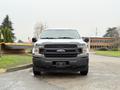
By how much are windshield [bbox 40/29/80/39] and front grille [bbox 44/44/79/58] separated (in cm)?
142

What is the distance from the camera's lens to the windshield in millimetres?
12016

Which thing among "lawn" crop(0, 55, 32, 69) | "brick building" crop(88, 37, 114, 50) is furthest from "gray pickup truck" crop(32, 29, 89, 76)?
"brick building" crop(88, 37, 114, 50)

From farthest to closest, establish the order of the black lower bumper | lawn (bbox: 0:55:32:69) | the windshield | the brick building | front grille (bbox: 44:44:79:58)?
the brick building < lawn (bbox: 0:55:32:69) < the windshield < front grille (bbox: 44:44:79:58) < the black lower bumper

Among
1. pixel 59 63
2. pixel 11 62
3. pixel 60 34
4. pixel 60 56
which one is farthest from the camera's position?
pixel 11 62

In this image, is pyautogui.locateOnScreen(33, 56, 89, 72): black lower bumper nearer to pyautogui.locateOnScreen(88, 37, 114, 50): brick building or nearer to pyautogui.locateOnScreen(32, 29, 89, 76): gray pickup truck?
pyautogui.locateOnScreen(32, 29, 89, 76): gray pickup truck

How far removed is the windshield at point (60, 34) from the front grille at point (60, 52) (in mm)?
1424

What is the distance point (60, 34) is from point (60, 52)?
2.00 m

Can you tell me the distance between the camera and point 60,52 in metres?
10.5

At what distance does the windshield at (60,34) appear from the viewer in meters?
12.0

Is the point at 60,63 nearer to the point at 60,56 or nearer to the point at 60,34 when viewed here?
the point at 60,56

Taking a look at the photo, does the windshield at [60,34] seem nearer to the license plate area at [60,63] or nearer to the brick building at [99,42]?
the license plate area at [60,63]

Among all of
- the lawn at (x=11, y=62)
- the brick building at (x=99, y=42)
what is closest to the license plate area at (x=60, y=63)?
the lawn at (x=11, y=62)

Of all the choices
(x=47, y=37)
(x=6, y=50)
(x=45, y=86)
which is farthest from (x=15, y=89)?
(x=6, y=50)

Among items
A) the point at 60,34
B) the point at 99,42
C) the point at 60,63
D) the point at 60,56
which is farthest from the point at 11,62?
the point at 99,42
